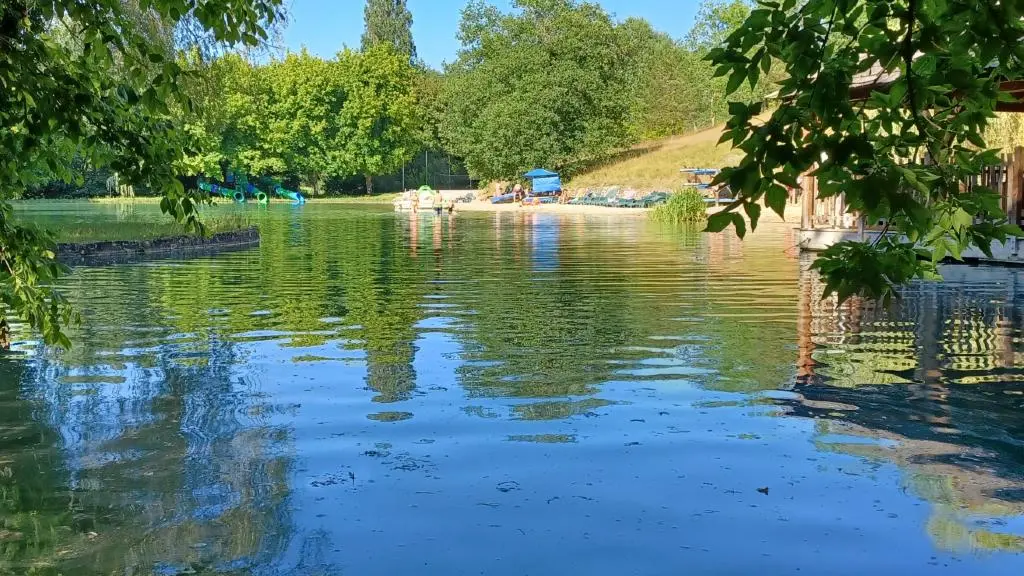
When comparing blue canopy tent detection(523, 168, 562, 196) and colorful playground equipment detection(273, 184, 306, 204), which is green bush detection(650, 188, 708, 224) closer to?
blue canopy tent detection(523, 168, 562, 196)

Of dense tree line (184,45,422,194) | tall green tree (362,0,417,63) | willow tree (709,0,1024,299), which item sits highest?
tall green tree (362,0,417,63)

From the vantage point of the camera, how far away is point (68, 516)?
5.12 meters

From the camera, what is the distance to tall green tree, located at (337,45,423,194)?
84.2 metres

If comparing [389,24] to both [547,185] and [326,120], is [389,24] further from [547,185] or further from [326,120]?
[547,185]

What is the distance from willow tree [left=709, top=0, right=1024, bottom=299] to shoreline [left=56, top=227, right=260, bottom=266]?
18.8 m

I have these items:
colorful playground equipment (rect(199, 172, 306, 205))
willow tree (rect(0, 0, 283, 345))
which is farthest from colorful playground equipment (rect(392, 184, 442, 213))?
willow tree (rect(0, 0, 283, 345))

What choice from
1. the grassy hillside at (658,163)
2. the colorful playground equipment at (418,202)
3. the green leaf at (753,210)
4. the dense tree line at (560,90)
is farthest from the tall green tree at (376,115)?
the green leaf at (753,210)

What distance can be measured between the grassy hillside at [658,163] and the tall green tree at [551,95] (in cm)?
163

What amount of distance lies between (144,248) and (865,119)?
2151 cm

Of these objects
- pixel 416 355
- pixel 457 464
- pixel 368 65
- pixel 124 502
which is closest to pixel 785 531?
pixel 457 464

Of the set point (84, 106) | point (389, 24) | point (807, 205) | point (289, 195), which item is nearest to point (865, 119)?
point (84, 106)

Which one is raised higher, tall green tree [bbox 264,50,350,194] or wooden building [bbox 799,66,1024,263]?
tall green tree [bbox 264,50,350,194]

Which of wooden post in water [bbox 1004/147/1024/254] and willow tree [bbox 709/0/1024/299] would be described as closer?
willow tree [bbox 709/0/1024/299]

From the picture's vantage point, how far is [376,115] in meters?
84.9
